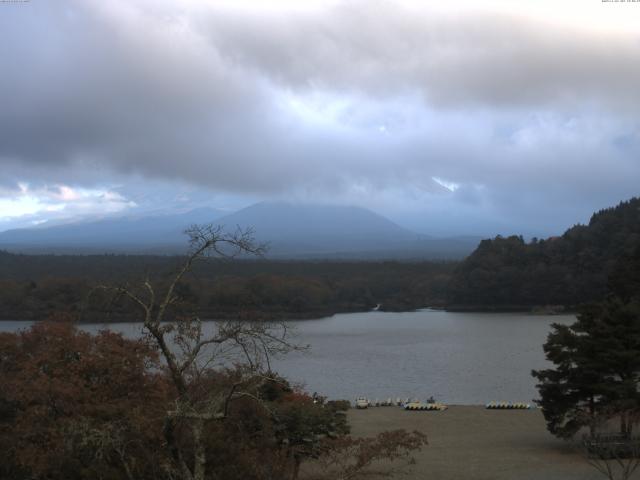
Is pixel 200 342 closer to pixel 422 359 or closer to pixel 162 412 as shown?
pixel 162 412

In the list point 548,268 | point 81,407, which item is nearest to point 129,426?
point 81,407

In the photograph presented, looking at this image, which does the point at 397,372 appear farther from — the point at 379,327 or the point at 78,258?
the point at 78,258

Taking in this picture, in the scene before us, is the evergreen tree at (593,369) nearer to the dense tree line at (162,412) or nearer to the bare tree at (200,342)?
the dense tree line at (162,412)

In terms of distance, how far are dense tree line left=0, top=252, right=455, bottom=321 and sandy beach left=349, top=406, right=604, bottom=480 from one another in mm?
20106

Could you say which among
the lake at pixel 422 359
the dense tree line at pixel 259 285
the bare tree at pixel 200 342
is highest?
the bare tree at pixel 200 342

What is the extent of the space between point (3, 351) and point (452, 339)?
2601 cm

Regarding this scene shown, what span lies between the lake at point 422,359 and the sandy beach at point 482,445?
101 inches

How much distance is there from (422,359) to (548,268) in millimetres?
26894

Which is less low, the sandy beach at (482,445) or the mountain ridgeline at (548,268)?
the mountain ridgeline at (548,268)

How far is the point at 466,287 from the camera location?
54531 mm

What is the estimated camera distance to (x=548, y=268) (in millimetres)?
51625

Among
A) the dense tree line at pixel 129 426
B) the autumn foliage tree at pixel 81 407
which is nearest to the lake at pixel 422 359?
the autumn foliage tree at pixel 81 407

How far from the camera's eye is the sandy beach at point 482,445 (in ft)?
35.7

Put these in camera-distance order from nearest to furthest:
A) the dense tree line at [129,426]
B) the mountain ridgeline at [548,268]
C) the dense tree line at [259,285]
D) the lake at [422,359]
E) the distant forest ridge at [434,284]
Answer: the dense tree line at [129,426]
the lake at [422,359]
the dense tree line at [259,285]
the distant forest ridge at [434,284]
the mountain ridgeline at [548,268]
